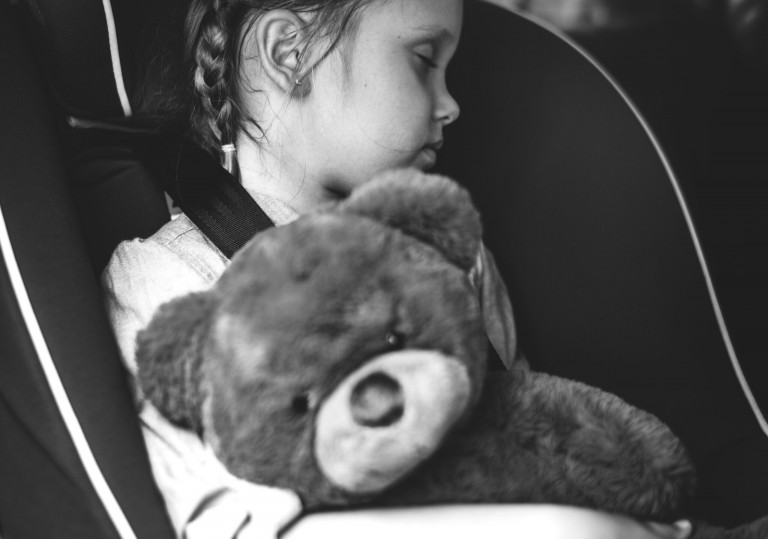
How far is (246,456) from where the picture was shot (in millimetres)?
477

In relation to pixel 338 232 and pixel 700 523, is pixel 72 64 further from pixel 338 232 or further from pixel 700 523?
pixel 700 523

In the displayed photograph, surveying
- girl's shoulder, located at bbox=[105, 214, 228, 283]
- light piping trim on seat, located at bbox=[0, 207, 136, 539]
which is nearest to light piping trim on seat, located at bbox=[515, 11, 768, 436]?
girl's shoulder, located at bbox=[105, 214, 228, 283]

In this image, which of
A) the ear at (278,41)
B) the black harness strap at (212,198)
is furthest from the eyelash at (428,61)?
the black harness strap at (212,198)

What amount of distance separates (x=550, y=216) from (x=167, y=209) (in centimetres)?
46

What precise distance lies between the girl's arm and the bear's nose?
12 cm

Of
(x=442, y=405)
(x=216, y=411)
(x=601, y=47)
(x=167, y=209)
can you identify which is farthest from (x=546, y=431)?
(x=601, y=47)

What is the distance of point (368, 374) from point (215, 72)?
1.74 ft

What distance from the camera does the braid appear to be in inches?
34.0

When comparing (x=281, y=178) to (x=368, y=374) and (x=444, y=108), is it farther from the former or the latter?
(x=368, y=374)

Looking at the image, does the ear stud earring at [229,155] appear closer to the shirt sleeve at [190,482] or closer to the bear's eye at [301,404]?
the shirt sleeve at [190,482]

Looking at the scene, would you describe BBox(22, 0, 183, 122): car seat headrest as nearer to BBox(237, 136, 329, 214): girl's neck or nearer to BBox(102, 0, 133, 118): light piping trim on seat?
BBox(102, 0, 133, 118): light piping trim on seat

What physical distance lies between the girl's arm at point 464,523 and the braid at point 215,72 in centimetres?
50

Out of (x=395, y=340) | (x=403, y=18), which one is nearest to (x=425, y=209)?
(x=395, y=340)

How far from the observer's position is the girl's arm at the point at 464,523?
0.55 m
